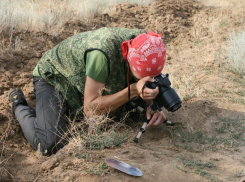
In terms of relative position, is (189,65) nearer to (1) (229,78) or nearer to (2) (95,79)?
(1) (229,78)

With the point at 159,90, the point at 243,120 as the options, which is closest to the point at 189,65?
the point at 243,120

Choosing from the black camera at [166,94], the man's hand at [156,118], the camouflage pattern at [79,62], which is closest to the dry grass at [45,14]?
the camouflage pattern at [79,62]

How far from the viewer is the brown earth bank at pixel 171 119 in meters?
2.10

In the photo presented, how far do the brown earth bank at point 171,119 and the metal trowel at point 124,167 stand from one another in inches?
1.4

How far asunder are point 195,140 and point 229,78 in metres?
1.65

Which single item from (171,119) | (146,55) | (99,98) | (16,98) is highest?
(146,55)

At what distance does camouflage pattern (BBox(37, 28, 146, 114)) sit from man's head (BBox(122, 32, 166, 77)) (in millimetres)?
188

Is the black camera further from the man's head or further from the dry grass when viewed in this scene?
the dry grass

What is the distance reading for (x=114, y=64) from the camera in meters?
2.56

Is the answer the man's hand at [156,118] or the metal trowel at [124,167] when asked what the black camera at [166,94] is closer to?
the man's hand at [156,118]

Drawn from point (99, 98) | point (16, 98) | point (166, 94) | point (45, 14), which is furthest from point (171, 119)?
point (45, 14)

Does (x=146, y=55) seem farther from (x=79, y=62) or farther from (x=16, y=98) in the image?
(x=16, y=98)

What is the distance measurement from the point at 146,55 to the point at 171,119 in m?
1.12

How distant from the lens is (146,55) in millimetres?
2279
